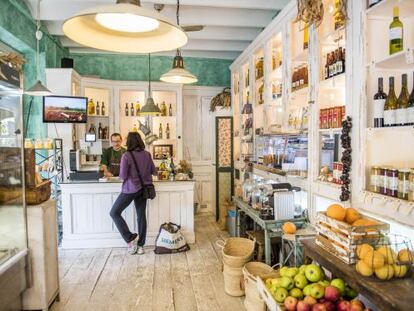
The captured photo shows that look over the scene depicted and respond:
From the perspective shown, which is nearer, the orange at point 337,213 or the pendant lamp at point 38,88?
the orange at point 337,213

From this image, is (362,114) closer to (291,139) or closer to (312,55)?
(312,55)

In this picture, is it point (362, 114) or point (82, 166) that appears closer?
point (362, 114)

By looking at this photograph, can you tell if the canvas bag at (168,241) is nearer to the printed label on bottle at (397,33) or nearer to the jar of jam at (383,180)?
the jar of jam at (383,180)

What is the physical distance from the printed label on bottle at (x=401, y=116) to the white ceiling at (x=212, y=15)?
2.92 metres

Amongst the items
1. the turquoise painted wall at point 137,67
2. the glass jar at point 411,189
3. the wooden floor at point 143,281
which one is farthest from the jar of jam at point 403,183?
the turquoise painted wall at point 137,67

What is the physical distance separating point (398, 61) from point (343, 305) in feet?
5.35

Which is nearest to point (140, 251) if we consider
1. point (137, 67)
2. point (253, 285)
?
point (253, 285)

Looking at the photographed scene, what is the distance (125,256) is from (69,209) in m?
1.08

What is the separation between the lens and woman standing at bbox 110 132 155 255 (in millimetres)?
4609

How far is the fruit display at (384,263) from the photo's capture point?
75.2 inches

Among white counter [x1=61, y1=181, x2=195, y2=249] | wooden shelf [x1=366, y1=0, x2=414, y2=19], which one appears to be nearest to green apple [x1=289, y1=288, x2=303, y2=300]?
wooden shelf [x1=366, y1=0, x2=414, y2=19]

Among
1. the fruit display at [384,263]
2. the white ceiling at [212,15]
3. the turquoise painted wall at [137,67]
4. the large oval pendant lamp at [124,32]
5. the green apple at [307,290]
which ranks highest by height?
the white ceiling at [212,15]

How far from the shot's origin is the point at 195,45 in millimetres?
6594

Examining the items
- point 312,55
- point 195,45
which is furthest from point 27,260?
point 195,45
